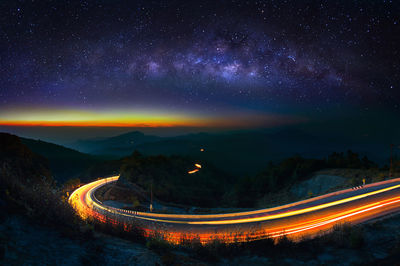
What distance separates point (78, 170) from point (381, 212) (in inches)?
4192

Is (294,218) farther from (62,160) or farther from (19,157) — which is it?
(62,160)

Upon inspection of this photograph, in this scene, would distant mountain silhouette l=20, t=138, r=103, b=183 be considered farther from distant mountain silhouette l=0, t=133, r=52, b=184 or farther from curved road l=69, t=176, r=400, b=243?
curved road l=69, t=176, r=400, b=243

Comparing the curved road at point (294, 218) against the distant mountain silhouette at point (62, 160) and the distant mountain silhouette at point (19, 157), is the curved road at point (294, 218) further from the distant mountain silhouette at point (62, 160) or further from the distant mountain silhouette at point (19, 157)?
the distant mountain silhouette at point (62, 160)

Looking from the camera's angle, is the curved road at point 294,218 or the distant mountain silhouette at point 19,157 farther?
the distant mountain silhouette at point 19,157

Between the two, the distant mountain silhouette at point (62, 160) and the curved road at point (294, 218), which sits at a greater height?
the curved road at point (294, 218)

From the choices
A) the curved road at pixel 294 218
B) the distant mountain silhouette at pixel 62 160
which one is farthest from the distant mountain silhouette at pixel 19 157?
the distant mountain silhouette at pixel 62 160

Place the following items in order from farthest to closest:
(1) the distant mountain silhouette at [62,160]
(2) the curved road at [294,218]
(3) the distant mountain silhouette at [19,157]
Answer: (1) the distant mountain silhouette at [62,160] → (3) the distant mountain silhouette at [19,157] → (2) the curved road at [294,218]

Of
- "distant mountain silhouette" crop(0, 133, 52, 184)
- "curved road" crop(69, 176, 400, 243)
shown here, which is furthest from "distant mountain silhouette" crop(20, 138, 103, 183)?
"curved road" crop(69, 176, 400, 243)

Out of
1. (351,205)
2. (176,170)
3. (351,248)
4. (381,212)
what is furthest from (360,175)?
(176,170)

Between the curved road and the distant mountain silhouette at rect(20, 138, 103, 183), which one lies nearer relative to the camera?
the curved road

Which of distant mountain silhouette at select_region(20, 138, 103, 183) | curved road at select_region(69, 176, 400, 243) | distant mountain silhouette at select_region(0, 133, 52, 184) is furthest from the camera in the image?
distant mountain silhouette at select_region(20, 138, 103, 183)

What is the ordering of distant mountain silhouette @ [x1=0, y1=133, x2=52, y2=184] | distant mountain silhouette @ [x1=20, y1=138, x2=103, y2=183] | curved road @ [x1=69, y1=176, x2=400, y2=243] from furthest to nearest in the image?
distant mountain silhouette @ [x1=20, y1=138, x2=103, y2=183] < distant mountain silhouette @ [x1=0, y1=133, x2=52, y2=184] < curved road @ [x1=69, y1=176, x2=400, y2=243]

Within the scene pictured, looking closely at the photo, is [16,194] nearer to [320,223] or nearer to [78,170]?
[320,223]

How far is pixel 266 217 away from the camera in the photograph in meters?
15.9
